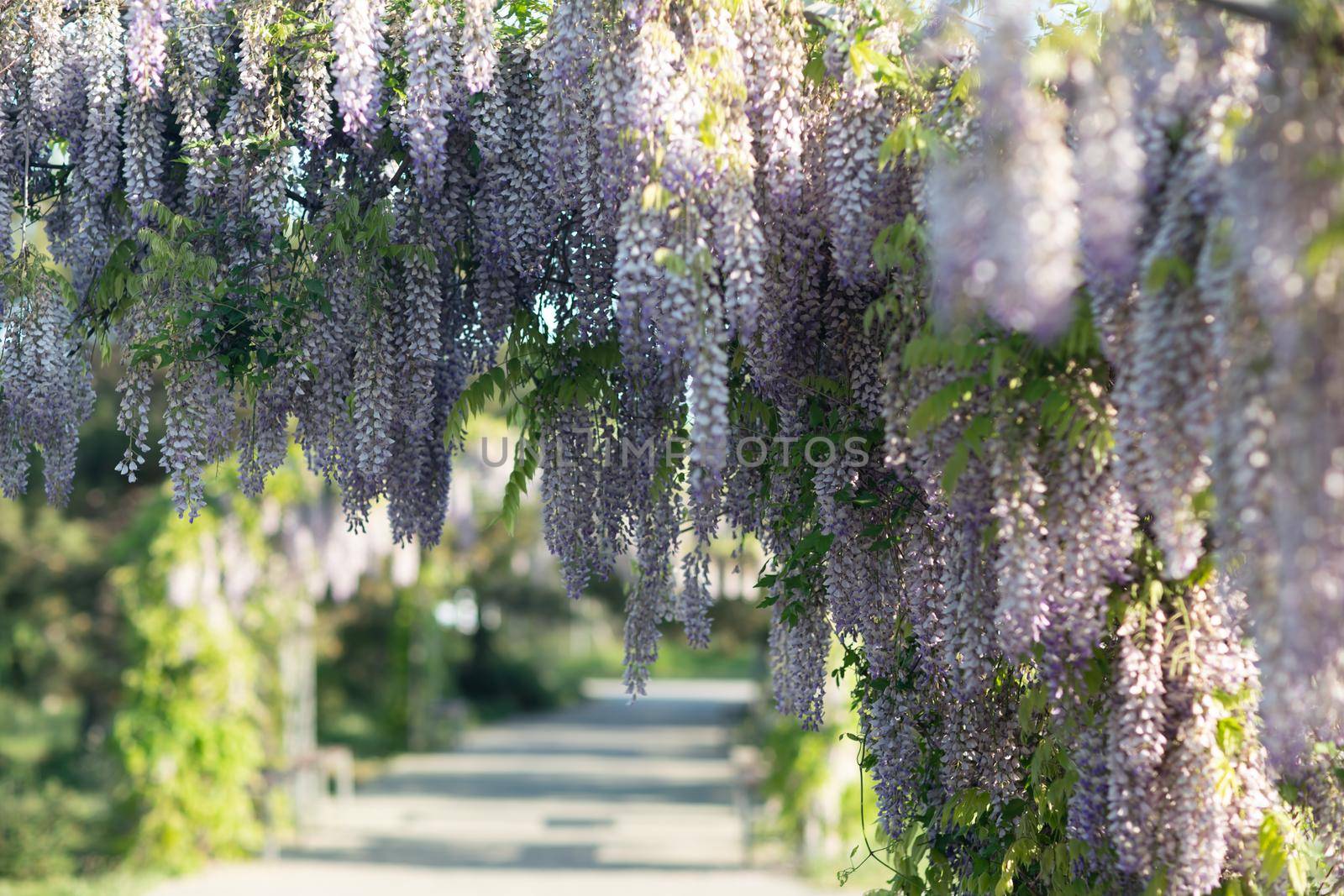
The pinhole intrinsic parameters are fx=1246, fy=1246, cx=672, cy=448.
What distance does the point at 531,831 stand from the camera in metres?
11.4

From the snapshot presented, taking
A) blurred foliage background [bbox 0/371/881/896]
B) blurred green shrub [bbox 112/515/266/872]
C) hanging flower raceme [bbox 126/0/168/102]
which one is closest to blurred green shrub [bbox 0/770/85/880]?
blurred foliage background [bbox 0/371/881/896]

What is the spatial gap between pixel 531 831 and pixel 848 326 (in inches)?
356

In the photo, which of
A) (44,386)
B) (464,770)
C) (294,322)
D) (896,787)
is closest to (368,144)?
(294,322)

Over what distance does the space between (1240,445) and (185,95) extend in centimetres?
312

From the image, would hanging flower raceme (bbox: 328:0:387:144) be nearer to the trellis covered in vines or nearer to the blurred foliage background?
the trellis covered in vines

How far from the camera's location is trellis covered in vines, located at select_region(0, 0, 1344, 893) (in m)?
2.19

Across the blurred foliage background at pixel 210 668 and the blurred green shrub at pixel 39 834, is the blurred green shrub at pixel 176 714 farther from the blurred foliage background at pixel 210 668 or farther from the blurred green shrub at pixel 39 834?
the blurred green shrub at pixel 39 834

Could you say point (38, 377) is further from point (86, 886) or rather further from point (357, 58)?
point (86, 886)

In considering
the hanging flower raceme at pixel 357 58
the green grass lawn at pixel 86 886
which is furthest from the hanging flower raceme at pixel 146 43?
the green grass lawn at pixel 86 886

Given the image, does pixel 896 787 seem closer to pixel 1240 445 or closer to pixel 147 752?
pixel 1240 445

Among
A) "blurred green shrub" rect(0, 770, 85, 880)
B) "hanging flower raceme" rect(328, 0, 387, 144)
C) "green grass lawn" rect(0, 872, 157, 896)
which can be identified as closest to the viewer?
"hanging flower raceme" rect(328, 0, 387, 144)

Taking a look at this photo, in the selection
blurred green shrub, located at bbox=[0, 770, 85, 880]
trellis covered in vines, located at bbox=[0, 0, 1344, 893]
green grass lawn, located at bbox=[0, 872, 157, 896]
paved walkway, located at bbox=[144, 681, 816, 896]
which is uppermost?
trellis covered in vines, located at bbox=[0, 0, 1344, 893]

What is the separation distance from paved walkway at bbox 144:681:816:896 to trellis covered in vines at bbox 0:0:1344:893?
19.1 ft

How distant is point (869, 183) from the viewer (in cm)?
312
